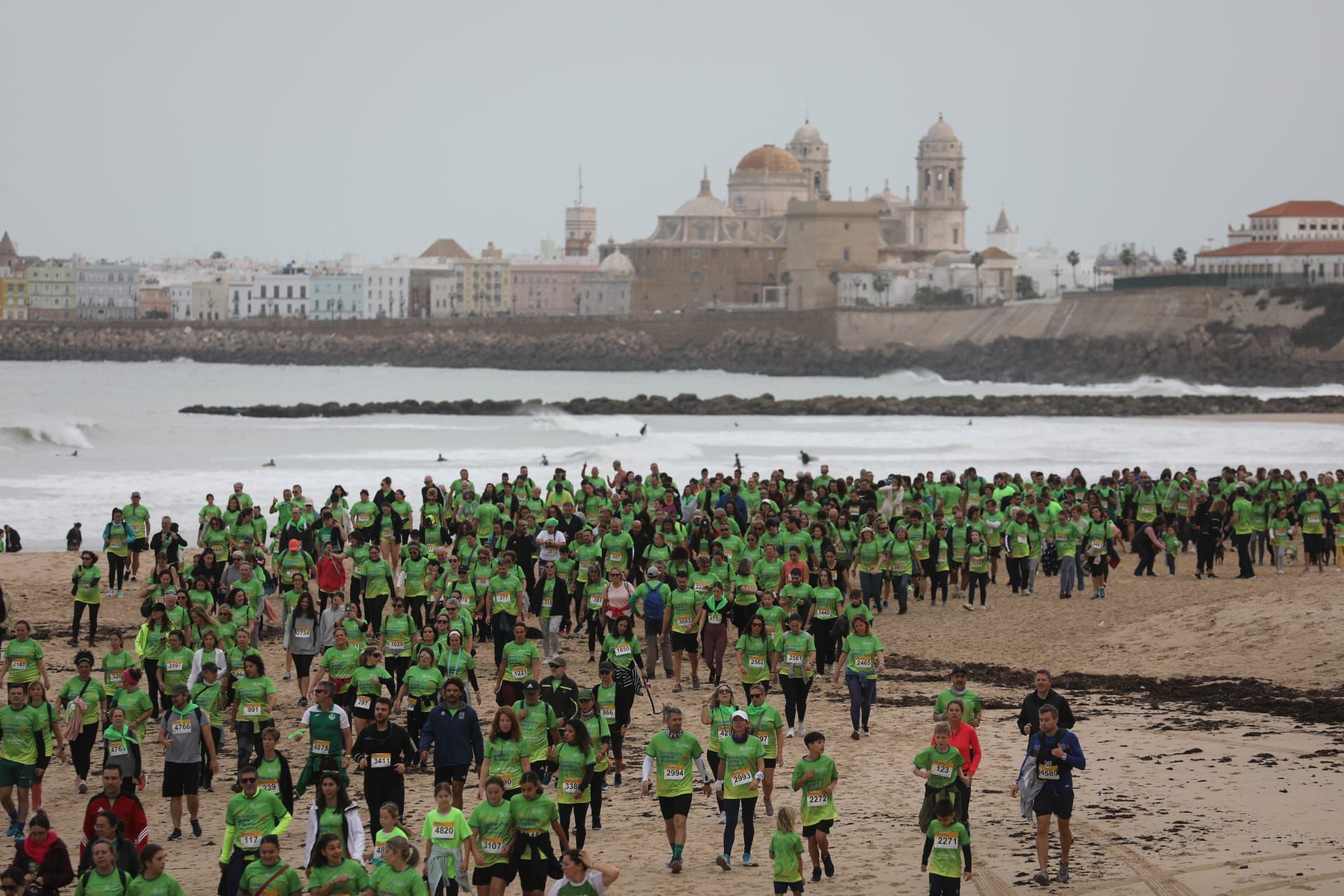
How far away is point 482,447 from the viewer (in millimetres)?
49844

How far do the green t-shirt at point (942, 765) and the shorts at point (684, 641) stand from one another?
481cm

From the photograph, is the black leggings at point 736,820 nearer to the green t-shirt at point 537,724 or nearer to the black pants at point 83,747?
the green t-shirt at point 537,724

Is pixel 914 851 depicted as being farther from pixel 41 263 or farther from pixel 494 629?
pixel 41 263

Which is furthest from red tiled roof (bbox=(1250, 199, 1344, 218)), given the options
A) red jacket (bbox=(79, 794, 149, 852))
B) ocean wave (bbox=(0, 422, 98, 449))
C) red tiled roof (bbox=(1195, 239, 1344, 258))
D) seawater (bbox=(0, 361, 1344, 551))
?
red jacket (bbox=(79, 794, 149, 852))

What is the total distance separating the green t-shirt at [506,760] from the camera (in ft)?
32.6

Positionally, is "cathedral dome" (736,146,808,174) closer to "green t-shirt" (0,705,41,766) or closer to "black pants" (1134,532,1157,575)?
"black pants" (1134,532,1157,575)

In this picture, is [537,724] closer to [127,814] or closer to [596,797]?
[596,797]

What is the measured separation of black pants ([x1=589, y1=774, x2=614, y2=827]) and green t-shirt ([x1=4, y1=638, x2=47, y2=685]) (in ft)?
11.9

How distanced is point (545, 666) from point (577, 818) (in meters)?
5.58

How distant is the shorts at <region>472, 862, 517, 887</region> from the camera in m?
8.91

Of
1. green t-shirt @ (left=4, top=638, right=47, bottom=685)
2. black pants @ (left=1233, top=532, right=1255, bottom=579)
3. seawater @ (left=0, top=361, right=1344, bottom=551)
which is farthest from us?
seawater @ (left=0, top=361, right=1344, bottom=551)

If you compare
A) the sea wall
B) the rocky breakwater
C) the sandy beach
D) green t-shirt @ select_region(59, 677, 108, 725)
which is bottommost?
the sandy beach

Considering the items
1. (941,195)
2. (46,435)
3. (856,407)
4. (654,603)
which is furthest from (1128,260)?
(654,603)

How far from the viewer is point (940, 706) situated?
10953 mm
